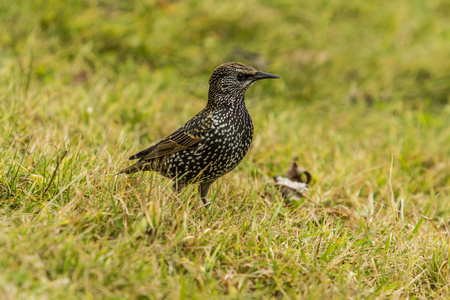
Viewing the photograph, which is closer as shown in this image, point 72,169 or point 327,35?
point 72,169

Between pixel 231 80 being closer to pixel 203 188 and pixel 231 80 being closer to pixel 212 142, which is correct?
pixel 212 142

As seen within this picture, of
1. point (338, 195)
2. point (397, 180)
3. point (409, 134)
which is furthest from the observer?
point (409, 134)

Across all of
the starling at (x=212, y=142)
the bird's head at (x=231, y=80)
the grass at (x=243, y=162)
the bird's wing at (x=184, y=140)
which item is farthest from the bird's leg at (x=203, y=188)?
the bird's head at (x=231, y=80)

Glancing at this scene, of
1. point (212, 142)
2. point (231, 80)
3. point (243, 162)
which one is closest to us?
point (212, 142)

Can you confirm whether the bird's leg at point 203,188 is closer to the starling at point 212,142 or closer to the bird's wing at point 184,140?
the starling at point 212,142

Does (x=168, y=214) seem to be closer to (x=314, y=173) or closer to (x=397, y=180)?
(x=314, y=173)

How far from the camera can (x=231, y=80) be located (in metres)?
4.09

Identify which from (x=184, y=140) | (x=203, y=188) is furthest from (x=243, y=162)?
(x=184, y=140)

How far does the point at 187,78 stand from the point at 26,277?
4.85 meters

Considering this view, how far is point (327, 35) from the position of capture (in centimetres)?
828

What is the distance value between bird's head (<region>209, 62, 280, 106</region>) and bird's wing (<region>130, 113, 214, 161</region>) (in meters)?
0.24

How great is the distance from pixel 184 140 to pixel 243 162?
118 centimetres

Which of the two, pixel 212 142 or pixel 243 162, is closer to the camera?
pixel 212 142

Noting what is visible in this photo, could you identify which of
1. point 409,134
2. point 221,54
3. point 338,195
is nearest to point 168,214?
point 338,195
